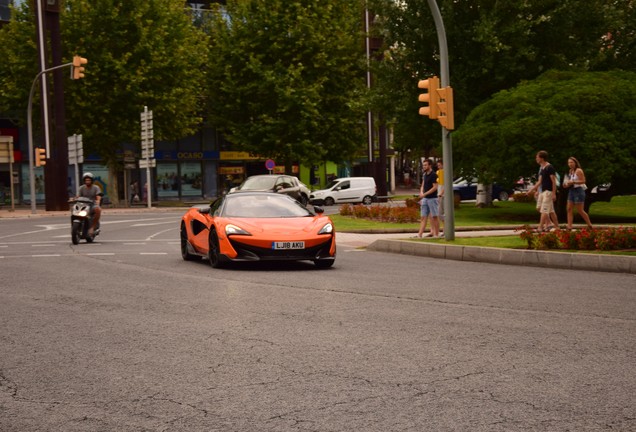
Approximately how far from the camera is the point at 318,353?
7117 millimetres

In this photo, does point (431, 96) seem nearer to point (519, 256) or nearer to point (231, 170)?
point (519, 256)

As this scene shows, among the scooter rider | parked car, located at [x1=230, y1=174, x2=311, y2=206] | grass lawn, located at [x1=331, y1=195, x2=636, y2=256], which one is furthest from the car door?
the scooter rider

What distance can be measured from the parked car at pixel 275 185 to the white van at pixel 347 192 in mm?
12670

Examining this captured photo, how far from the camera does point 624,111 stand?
90.8ft

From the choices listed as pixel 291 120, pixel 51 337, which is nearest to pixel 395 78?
pixel 291 120

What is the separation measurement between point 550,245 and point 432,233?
4512 millimetres

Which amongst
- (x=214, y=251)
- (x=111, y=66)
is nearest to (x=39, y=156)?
(x=111, y=66)

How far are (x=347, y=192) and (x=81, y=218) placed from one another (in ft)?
109

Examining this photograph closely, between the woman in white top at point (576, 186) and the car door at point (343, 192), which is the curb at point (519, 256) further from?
the car door at point (343, 192)

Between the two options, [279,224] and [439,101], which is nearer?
[279,224]

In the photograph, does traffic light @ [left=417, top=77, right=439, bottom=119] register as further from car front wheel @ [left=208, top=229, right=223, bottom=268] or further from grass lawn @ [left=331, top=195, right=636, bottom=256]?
car front wheel @ [left=208, top=229, right=223, bottom=268]

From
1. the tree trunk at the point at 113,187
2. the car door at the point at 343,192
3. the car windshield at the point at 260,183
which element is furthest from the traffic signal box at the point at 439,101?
the tree trunk at the point at 113,187

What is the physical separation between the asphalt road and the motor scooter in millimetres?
8314

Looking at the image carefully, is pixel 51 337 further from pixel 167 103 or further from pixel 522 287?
pixel 167 103
